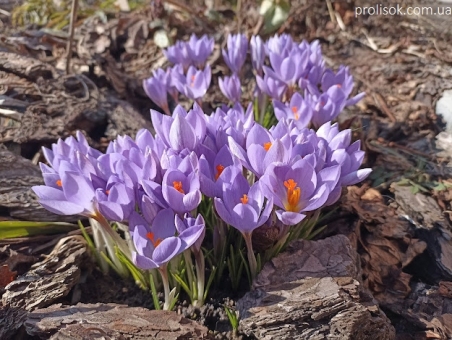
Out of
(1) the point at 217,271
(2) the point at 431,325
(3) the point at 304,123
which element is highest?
(3) the point at 304,123

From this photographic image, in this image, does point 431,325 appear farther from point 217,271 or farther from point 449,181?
point 449,181

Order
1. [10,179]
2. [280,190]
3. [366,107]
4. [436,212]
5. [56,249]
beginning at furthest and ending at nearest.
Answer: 1. [366,107]
2. [436,212]
3. [10,179]
4. [56,249]
5. [280,190]

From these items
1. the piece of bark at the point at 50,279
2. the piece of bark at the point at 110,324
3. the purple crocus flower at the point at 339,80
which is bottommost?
the piece of bark at the point at 50,279

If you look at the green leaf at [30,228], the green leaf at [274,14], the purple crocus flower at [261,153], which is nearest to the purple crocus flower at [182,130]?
the purple crocus flower at [261,153]

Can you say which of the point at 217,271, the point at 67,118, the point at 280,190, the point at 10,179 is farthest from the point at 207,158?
the point at 67,118

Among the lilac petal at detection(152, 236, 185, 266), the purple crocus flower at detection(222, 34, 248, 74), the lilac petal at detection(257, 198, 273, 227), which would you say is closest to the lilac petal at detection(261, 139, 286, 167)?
the lilac petal at detection(257, 198, 273, 227)

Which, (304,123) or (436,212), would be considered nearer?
(304,123)

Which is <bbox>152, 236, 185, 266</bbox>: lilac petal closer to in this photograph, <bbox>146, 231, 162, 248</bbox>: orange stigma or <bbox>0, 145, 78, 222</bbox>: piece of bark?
<bbox>146, 231, 162, 248</bbox>: orange stigma

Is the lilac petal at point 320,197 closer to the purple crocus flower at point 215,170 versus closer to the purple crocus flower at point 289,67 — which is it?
the purple crocus flower at point 215,170
